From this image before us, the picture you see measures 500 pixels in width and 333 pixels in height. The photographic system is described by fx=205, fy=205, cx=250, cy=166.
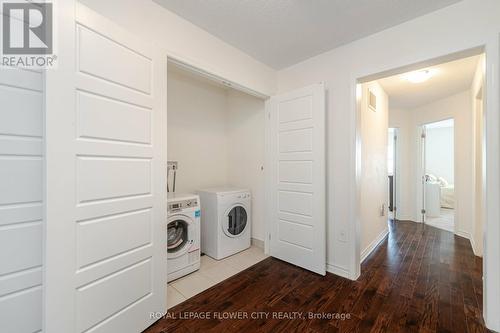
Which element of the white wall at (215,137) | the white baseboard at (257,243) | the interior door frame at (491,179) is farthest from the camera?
the white baseboard at (257,243)

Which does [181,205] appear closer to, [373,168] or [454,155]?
[373,168]

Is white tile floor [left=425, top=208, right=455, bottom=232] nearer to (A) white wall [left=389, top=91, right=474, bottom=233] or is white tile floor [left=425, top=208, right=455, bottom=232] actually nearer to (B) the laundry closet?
(A) white wall [left=389, top=91, right=474, bottom=233]

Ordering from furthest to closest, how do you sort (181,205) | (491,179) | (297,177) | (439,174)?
(439,174), (297,177), (181,205), (491,179)

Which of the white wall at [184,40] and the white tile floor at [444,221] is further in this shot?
the white tile floor at [444,221]

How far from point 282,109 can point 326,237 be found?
1689 millimetres

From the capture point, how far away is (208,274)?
237cm

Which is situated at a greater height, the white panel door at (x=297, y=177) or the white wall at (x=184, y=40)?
the white wall at (x=184, y=40)

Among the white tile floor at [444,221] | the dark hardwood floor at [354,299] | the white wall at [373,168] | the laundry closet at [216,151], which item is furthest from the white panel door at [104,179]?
the white tile floor at [444,221]

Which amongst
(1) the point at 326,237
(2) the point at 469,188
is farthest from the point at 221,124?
(2) the point at 469,188

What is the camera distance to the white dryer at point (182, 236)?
222cm

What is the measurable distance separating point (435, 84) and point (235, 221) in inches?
154

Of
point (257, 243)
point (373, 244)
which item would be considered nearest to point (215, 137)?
point (257, 243)

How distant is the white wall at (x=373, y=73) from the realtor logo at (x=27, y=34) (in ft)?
7.91

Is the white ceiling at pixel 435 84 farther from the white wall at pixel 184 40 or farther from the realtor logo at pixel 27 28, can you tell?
the realtor logo at pixel 27 28
